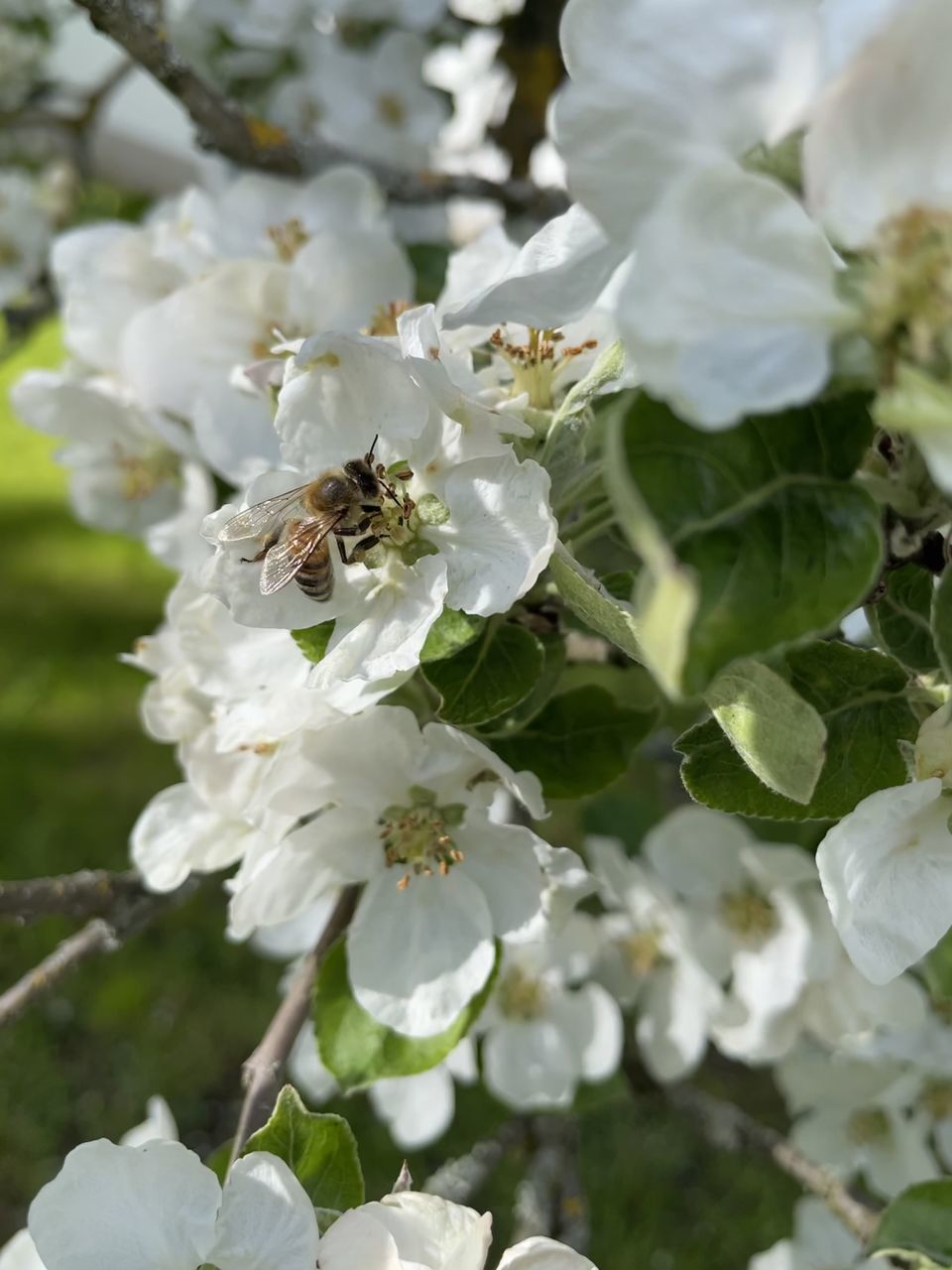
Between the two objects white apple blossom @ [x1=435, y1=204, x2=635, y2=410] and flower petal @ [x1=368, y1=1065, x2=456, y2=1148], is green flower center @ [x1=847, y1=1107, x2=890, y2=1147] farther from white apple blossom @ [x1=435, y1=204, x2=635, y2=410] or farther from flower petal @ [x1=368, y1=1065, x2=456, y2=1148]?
white apple blossom @ [x1=435, y1=204, x2=635, y2=410]

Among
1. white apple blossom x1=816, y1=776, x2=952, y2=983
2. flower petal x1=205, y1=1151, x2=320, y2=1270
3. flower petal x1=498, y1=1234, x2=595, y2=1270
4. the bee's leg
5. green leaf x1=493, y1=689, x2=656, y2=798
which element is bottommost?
flower petal x1=205, y1=1151, x2=320, y2=1270

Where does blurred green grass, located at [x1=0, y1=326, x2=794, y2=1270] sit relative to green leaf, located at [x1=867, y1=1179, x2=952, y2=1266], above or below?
below

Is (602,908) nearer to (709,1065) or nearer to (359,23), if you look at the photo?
(709,1065)

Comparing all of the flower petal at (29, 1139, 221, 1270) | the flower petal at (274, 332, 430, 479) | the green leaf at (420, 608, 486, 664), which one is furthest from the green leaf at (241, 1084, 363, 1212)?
the flower petal at (274, 332, 430, 479)

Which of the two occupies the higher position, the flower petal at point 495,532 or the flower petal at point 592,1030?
the flower petal at point 495,532

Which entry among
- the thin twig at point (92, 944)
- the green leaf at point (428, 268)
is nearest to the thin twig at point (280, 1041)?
the thin twig at point (92, 944)

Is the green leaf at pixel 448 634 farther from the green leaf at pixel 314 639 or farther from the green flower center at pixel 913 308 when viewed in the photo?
the green flower center at pixel 913 308
